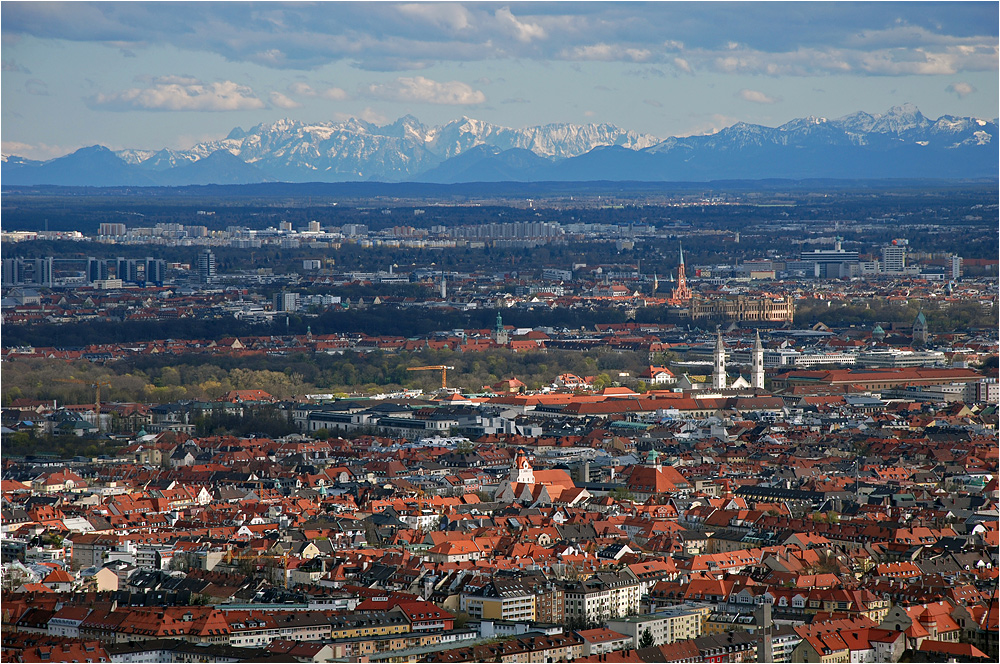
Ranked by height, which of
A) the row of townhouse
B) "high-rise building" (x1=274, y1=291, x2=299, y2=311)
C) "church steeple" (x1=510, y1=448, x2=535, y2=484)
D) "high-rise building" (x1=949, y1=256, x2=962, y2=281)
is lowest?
"high-rise building" (x1=274, y1=291, x2=299, y2=311)

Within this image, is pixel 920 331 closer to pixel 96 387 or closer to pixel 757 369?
pixel 757 369

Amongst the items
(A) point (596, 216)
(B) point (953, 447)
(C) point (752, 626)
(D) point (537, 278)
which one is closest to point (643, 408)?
(B) point (953, 447)

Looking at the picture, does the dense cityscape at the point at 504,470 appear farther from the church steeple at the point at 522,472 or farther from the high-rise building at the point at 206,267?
the high-rise building at the point at 206,267

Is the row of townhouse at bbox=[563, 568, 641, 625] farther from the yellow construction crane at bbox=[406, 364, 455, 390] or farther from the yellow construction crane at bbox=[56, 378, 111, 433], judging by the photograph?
the yellow construction crane at bbox=[406, 364, 455, 390]

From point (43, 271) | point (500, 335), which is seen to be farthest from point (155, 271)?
point (500, 335)

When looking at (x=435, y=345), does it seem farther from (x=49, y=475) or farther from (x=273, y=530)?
(x=273, y=530)

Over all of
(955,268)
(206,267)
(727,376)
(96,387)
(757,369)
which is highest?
(96,387)

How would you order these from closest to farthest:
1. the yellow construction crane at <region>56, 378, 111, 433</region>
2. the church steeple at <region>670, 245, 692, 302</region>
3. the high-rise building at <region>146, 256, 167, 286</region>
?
the yellow construction crane at <region>56, 378, 111, 433</region>
the church steeple at <region>670, 245, 692, 302</region>
the high-rise building at <region>146, 256, 167, 286</region>

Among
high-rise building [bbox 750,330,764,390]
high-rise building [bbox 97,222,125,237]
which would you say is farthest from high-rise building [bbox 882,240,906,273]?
high-rise building [bbox 750,330,764,390]

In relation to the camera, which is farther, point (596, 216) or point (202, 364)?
point (596, 216)
